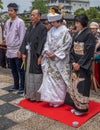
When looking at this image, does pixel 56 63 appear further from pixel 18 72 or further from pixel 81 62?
pixel 18 72

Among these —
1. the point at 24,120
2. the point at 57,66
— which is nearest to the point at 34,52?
the point at 57,66

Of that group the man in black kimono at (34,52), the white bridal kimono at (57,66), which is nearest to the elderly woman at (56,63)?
the white bridal kimono at (57,66)

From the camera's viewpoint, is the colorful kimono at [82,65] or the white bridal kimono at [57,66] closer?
the colorful kimono at [82,65]

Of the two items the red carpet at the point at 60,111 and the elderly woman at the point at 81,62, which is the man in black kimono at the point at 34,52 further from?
the elderly woman at the point at 81,62

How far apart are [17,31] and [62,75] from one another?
1.31 meters

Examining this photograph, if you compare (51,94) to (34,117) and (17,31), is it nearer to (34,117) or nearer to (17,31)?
(34,117)

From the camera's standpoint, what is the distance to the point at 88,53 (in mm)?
3562

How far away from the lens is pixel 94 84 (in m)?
4.90

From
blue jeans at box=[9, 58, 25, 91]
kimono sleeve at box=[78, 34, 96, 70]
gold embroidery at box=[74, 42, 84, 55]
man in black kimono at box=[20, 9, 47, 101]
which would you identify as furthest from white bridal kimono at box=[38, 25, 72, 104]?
blue jeans at box=[9, 58, 25, 91]

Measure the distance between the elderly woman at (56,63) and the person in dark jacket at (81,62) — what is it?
20 centimetres

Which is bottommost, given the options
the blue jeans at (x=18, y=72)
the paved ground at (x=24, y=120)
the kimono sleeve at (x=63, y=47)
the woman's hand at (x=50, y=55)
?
the paved ground at (x=24, y=120)

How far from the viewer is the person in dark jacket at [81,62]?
3576mm

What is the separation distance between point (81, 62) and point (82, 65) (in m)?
0.05

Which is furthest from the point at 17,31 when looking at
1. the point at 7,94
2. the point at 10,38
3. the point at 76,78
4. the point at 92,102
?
the point at 92,102
